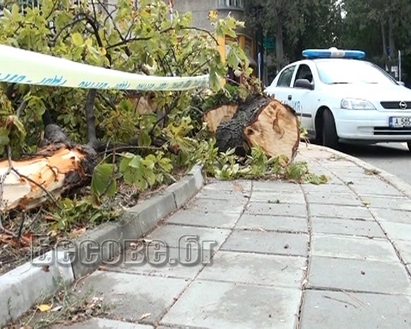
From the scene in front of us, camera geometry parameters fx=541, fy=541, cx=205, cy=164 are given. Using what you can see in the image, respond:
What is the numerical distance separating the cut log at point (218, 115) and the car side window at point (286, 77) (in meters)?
3.89

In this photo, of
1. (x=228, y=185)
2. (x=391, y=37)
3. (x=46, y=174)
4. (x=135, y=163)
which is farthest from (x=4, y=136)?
(x=391, y=37)

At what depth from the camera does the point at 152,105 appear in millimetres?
5277

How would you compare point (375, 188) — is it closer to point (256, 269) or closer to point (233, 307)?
point (256, 269)

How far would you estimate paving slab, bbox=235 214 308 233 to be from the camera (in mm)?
3824

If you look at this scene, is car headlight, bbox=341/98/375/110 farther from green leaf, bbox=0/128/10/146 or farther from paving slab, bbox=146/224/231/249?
green leaf, bbox=0/128/10/146

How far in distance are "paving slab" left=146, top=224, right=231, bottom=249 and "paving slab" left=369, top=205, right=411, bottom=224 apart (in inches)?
52.3

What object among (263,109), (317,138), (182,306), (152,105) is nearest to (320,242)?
(182,306)

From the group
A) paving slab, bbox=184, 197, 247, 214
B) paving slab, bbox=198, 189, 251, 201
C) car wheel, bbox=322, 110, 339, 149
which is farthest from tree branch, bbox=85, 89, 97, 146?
car wheel, bbox=322, 110, 339, 149

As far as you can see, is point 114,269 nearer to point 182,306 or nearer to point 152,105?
point 182,306

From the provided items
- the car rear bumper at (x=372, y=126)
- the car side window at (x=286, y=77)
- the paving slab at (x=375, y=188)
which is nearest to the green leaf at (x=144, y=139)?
the paving slab at (x=375, y=188)

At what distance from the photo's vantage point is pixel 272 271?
117 inches

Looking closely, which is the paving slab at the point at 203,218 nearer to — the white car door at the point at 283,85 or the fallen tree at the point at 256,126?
the fallen tree at the point at 256,126

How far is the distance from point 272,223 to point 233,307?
1522 millimetres

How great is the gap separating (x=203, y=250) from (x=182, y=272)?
399mm
